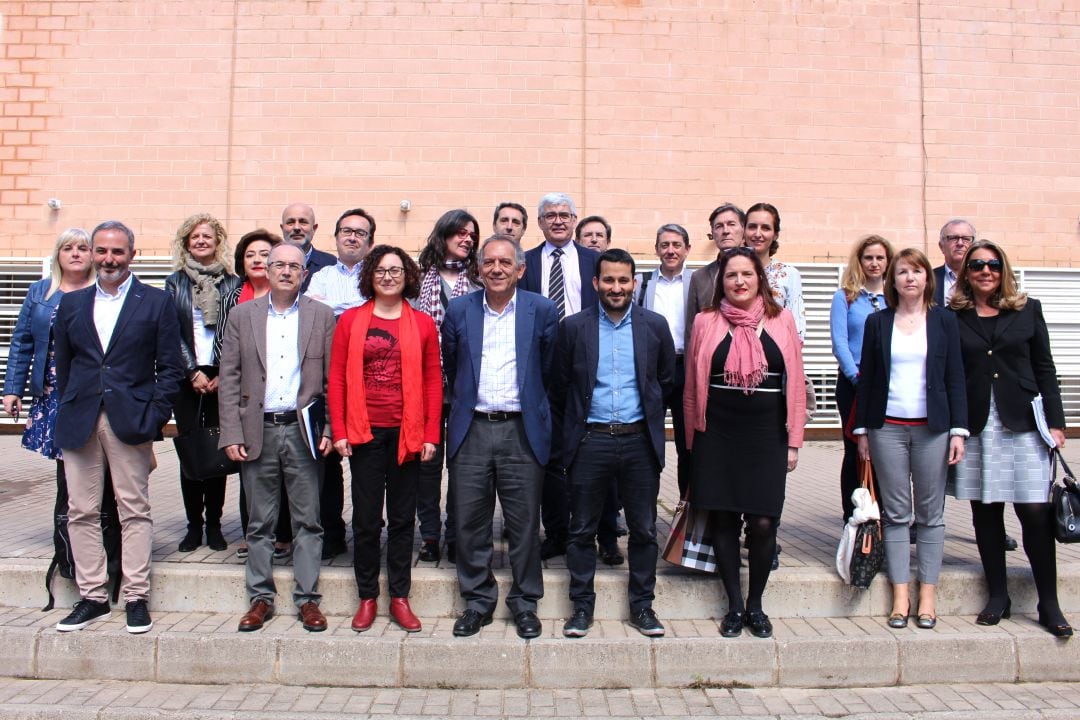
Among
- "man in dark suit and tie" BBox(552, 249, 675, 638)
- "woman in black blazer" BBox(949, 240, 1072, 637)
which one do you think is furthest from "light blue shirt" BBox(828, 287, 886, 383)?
"man in dark suit and tie" BBox(552, 249, 675, 638)

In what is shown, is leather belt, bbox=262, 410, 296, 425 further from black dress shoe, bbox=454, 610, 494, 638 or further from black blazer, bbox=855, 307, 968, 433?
black blazer, bbox=855, 307, 968, 433

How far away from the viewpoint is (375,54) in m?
10.4

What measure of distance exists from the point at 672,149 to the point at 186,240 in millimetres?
7126

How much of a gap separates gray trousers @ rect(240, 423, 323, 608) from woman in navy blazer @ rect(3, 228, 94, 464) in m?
1.23

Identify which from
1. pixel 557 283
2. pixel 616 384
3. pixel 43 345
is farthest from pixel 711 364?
pixel 43 345

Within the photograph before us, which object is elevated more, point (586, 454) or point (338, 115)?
point (338, 115)

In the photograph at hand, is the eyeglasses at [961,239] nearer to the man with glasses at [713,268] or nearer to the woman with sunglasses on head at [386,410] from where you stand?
the man with glasses at [713,268]

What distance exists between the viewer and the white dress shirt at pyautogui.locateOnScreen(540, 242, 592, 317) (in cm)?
497

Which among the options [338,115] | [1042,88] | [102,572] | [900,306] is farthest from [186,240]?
[1042,88]

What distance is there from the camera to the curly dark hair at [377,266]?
4.23 meters

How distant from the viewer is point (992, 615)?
170 inches

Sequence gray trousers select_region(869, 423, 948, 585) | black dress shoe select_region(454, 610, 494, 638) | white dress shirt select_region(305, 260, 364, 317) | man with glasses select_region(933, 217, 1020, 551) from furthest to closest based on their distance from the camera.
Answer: man with glasses select_region(933, 217, 1020, 551), white dress shirt select_region(305, 260, 364, 317), gray trousers select_region(869, 423, 948, 585), black dress shoe select_region(454, 610, 494, 638)

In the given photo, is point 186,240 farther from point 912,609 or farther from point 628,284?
point 912,609

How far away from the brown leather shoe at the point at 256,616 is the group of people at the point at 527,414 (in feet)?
0.05
